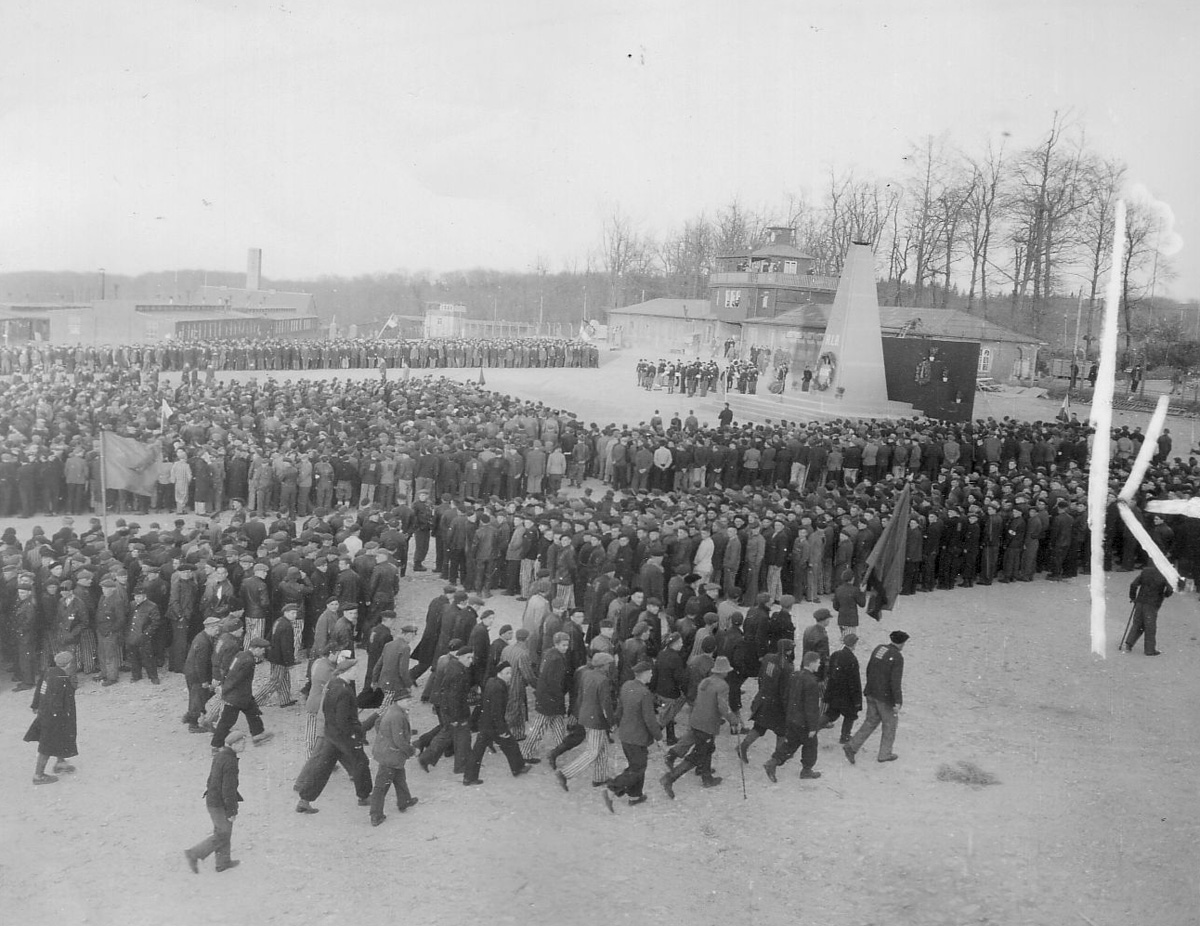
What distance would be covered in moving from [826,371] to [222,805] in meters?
24.2

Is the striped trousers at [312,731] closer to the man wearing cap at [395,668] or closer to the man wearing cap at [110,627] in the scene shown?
the man wearing cap at [395,668]

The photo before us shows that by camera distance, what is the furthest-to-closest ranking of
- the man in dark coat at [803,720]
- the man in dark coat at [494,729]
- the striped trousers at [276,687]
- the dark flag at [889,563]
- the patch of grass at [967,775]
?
1. the dark flag at [889,563]
2. the striped trousers at [276,687]
3. the patch of grass at [967,775]
4. the man in dark coat at [803,720]
5. the man in dark coat at [494,729]

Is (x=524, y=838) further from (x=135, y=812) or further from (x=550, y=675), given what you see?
(x=135, y=812)

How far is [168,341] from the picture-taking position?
37.2 meters

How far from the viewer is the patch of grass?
845cm

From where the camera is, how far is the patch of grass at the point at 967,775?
27.7 feet

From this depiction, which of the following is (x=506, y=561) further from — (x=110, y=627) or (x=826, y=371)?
(x=826, y=371)

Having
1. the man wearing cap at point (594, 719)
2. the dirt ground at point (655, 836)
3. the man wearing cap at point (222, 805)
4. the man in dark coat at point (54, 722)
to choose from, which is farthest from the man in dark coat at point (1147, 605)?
the man in dark coat at point (54, 722)

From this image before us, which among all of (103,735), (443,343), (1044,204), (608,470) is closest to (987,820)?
(103,735)

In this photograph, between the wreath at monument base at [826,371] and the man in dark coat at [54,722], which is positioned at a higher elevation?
the wreath at monument base at [826,371]

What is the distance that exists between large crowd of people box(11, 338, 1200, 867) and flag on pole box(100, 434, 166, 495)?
1.67ft

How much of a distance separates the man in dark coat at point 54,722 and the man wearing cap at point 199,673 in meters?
1.11

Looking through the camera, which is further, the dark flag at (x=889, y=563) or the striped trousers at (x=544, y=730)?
the dark flag at (x=889, y=563)

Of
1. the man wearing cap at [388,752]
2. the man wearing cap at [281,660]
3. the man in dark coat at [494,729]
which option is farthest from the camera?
the man wearing cap at [281,660]
